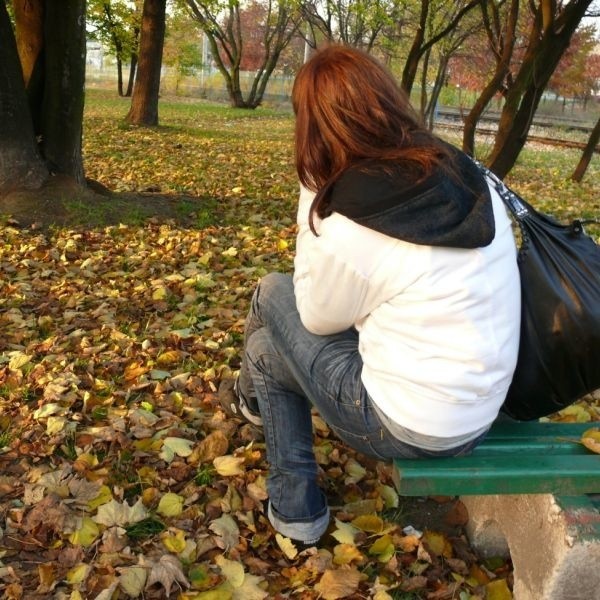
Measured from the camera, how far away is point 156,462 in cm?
255

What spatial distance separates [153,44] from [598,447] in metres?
12.9

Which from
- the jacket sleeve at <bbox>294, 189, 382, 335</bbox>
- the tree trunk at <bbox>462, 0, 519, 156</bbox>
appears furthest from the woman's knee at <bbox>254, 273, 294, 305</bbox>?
the tree trunk at <bbox>462, 0, 519, 156</bbox>

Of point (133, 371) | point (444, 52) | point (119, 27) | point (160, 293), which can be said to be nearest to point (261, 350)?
point (133, 371)

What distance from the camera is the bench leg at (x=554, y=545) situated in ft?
5.56

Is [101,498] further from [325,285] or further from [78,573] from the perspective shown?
[325,285]

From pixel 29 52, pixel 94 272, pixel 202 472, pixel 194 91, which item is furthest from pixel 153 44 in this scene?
pixel 194 91

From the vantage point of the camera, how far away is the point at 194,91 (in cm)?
4188

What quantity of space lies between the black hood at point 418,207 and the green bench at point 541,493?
62 centimetres

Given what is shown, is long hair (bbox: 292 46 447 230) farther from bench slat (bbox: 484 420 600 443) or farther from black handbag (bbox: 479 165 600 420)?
bench slat (bbox: 484 420 600 443)

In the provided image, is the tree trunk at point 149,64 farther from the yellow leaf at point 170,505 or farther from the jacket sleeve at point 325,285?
the jacket sleeve at point 325,285

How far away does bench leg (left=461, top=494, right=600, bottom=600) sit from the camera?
1.69 metres

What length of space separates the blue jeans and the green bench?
0.80 ft

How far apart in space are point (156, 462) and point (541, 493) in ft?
4.63

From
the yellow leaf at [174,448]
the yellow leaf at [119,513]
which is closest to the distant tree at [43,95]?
the yellow leaf at [174,448]
